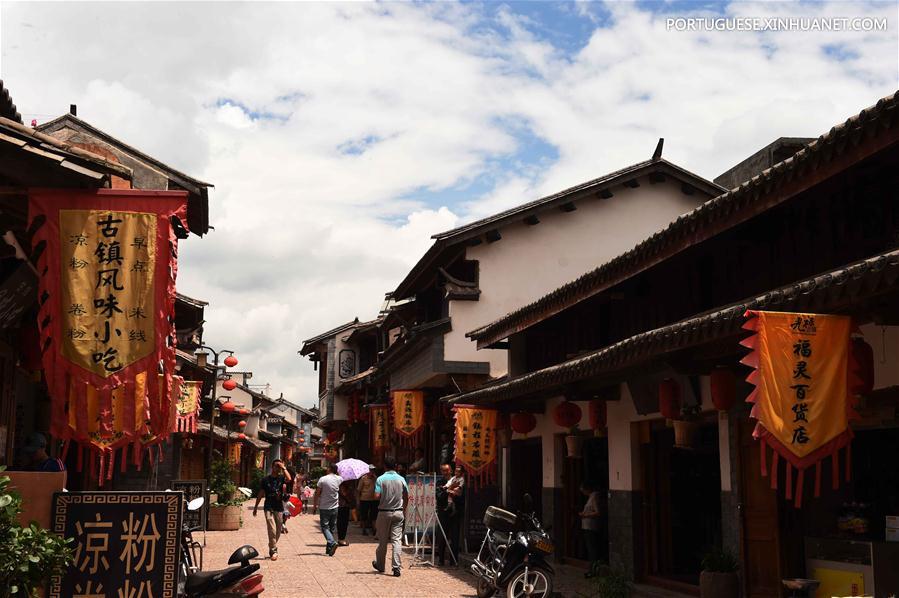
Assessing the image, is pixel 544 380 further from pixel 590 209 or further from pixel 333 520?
pixel 590 209

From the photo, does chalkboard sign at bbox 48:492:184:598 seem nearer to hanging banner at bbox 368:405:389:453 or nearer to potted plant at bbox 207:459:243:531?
potted plant at bbox 207:459:243:531

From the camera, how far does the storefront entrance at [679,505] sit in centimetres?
1398

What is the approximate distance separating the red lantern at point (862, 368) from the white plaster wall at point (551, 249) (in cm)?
1499

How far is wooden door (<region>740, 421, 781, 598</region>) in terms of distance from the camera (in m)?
10.5

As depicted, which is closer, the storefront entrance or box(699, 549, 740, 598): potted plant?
box(699, 549, 740, 598): potted plant

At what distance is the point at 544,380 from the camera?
13.7 metres

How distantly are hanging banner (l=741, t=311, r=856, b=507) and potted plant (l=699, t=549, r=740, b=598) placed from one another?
12.4 feet

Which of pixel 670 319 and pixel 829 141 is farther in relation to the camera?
pixel 670 319

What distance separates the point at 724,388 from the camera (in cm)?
1041

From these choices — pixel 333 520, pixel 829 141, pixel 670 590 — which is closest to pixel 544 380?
pixel 670 590

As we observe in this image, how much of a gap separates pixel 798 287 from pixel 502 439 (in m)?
11.4

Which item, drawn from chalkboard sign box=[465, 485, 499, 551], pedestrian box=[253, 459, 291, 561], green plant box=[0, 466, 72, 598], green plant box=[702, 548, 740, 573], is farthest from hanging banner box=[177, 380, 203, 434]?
green plant box=[0, 466, 72, 598]

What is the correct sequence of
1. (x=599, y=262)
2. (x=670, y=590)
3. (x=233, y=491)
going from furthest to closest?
(x=233, y=491), (x=599, y=262), (x=670, y=590)

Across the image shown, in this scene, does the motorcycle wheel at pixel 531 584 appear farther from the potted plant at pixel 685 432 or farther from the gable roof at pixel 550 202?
the gable roof at pixel 550 202
